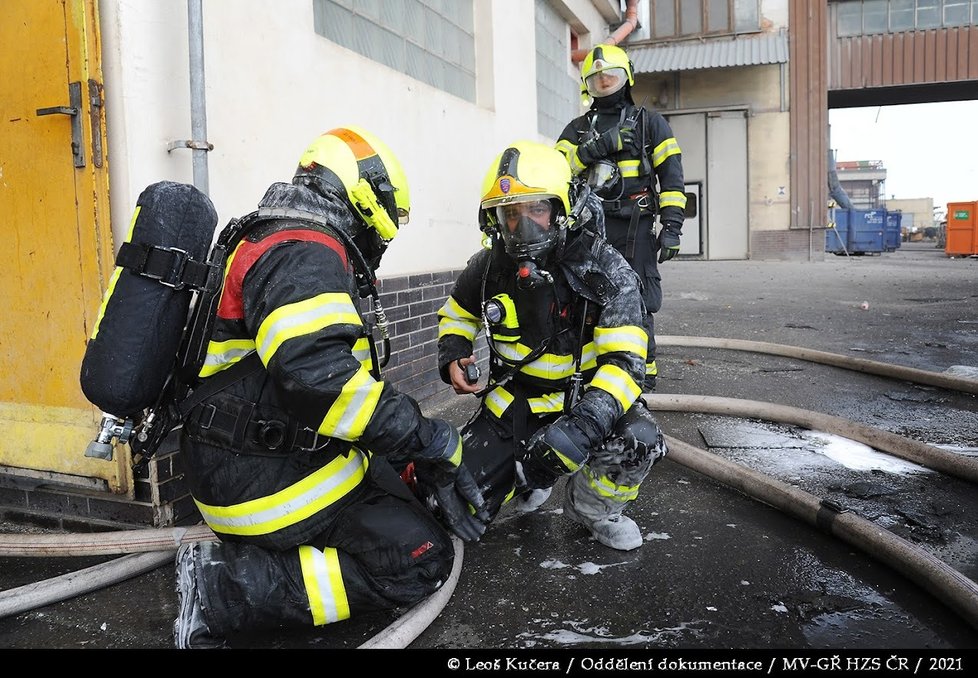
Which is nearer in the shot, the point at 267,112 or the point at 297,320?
the point at 297,320

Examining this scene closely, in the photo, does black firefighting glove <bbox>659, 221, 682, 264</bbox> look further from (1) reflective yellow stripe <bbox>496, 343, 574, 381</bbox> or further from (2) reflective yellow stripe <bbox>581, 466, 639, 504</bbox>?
(2) reflective yellow stripe <bbox>581, 466, 639, 504</bbox>

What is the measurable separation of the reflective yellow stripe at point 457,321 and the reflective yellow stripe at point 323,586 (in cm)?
121

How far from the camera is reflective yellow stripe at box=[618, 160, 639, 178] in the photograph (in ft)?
15.9

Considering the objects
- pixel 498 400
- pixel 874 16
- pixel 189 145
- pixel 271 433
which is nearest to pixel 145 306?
pixel 271 433

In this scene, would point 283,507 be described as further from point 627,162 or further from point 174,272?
point 627,162

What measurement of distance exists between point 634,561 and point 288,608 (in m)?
1.24

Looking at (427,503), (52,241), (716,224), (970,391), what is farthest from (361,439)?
(716,224)

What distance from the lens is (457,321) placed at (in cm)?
313

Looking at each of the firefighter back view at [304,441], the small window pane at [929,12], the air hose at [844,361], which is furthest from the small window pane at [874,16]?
the firefighter back view at [304,441]

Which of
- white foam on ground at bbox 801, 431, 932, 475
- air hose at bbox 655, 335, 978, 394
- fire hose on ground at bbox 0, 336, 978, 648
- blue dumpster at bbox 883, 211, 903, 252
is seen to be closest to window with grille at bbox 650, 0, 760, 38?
blue dumpster at bbox 883, 211, 903, 252

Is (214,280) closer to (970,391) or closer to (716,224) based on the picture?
(970,391)

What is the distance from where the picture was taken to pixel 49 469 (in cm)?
302

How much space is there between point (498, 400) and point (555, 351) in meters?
0.32

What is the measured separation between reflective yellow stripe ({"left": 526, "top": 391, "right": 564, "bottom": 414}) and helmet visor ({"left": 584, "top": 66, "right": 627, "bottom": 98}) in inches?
106
